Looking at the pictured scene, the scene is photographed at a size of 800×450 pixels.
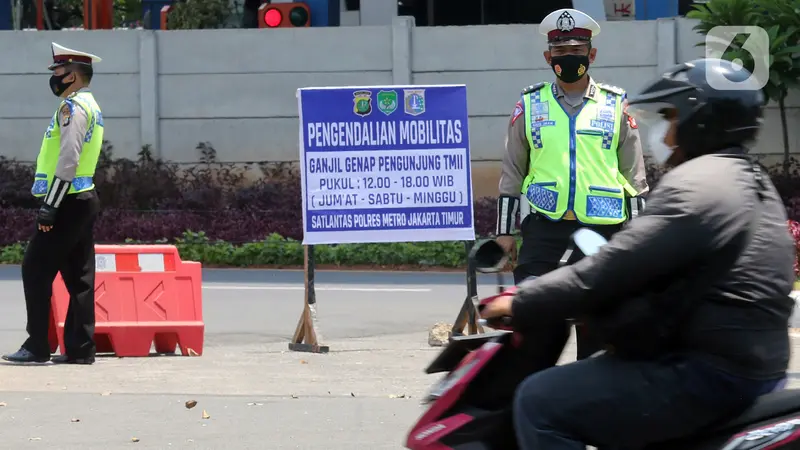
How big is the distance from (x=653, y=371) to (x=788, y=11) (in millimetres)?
14979

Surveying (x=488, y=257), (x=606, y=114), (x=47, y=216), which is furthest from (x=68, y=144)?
(x=488, y=257)

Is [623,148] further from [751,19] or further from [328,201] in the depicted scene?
[751,19]

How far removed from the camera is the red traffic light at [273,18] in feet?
66.9

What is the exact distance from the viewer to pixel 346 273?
1631 centimetres

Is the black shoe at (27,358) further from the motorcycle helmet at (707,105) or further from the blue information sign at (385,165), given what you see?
the motorcycle helmet at (707,105)

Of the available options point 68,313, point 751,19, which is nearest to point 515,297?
point 68,313

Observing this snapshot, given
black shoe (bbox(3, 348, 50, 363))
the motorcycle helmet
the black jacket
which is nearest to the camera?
the black jacket

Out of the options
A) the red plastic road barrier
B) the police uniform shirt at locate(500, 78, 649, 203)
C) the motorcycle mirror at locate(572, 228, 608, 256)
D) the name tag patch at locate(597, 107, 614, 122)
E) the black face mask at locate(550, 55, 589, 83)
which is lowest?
the red plastic road barrier

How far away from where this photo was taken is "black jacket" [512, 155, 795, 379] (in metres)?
3.27

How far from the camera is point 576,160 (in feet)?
20.3

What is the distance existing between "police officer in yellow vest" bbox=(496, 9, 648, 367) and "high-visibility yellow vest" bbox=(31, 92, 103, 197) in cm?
315

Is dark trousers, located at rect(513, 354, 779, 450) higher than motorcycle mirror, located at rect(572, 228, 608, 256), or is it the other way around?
motorcycle mirror, located at rect(572, 228, 608, 256)

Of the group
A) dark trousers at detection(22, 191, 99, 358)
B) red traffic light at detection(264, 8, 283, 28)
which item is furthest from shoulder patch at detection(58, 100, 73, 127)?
red traffic light at detection(264, 8, 283, 28)

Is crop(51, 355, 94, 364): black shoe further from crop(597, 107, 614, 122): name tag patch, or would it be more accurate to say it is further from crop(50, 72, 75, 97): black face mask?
crop(597, 107, 614, 122): name tag patch
